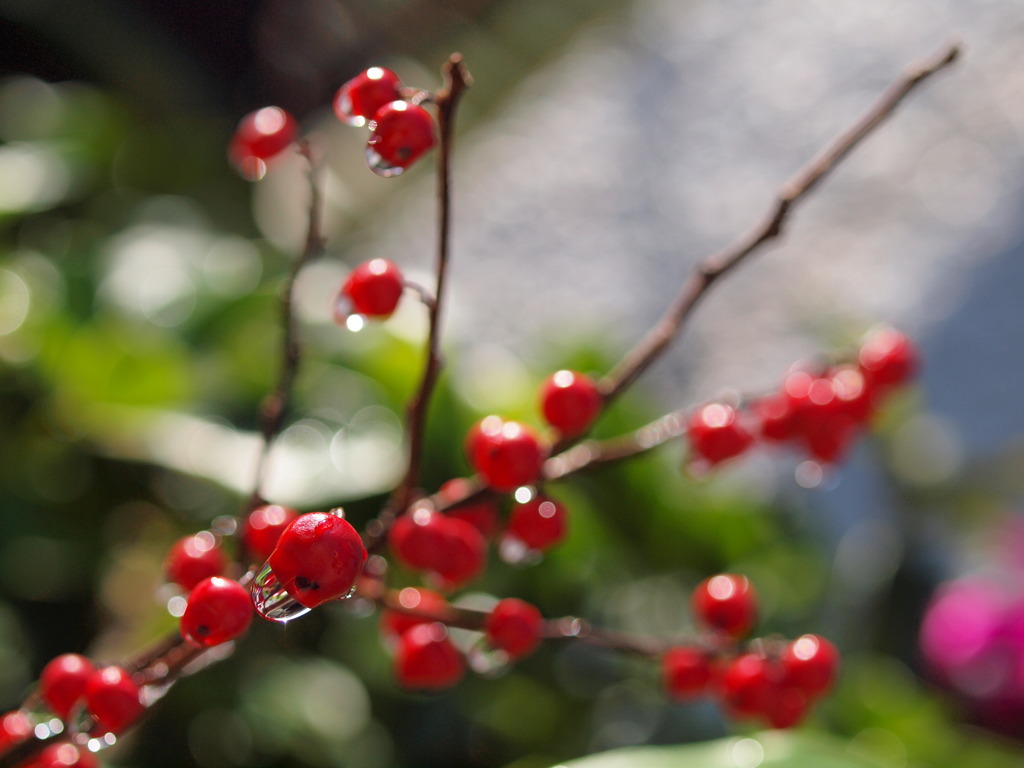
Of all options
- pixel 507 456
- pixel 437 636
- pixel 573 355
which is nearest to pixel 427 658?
pixel 437 636

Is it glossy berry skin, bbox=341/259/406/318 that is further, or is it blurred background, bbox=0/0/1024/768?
blurred background, bbox=0/0/1024/768

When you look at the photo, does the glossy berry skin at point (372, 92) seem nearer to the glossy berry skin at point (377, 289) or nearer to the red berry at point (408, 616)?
the glossy berry skin at point (377, 289)

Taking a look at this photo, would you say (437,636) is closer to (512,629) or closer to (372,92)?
(512,629)

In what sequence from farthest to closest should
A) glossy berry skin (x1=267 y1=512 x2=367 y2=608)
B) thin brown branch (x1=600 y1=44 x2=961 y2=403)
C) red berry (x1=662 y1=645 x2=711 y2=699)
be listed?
red berry (x1=662 y1=645 x2=711 y2=699) → thin brown branch (x1=600 y1=44 x2=961 y2=403) → glossy berry skin (x1=267 y1=512 x2=367 y2=608)

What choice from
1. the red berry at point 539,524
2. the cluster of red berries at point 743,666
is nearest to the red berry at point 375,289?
the red berry at point 539,524

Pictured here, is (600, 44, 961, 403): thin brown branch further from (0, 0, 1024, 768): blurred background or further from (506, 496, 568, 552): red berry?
(0, 0, 1024, 768): blurred background

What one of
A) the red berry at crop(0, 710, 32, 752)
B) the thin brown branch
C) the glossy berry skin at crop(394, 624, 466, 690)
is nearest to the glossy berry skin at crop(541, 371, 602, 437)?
the thin brown branch
